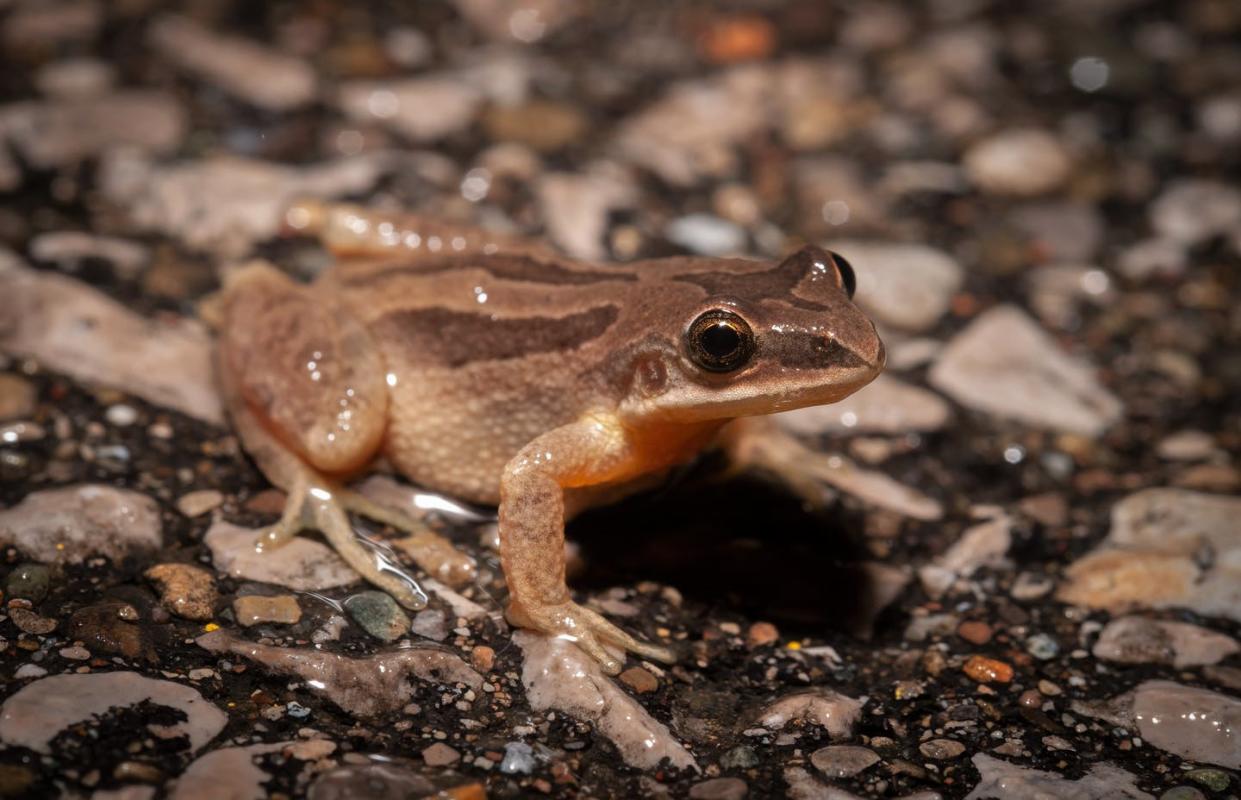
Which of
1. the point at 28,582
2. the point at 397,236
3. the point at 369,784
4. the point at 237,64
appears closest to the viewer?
the point at 369,784

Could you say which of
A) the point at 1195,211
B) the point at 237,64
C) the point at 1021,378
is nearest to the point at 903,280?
the point at 1021,378

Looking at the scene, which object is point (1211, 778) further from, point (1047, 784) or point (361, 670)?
point (361, 670)

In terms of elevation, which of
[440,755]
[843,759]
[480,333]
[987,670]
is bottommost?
[440,755]

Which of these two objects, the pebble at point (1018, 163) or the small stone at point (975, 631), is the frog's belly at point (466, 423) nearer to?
the small stone at point (975, 631)

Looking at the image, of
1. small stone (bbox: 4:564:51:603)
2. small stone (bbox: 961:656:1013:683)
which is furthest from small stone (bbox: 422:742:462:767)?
small stone (bbox: 961:656:1013:683)

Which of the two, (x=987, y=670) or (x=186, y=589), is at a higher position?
(x=987, y=670)

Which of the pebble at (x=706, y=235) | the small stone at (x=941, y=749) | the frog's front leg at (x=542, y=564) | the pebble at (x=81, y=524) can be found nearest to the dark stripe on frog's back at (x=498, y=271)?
the frog's front leg at (x=542, y=564)

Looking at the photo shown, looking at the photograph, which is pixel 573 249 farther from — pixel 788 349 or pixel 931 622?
pixel 931 622

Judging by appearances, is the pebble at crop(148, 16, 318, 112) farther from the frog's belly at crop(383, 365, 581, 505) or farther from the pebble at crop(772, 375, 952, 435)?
the pebble at crop(772, 375, 952, 435)
